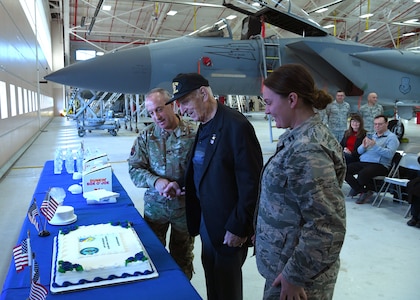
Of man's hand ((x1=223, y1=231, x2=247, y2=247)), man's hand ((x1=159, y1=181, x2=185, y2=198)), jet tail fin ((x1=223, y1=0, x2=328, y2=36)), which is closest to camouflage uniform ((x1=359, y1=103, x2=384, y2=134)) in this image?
jet tail fin ((x1=223, y1=0, x2=328, y2=36))

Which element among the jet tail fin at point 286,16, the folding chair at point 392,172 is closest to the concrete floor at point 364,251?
the folding chair at point 392,172

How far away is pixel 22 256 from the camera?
1.43 meters

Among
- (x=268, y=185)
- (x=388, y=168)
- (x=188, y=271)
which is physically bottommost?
(x=188, y=271)

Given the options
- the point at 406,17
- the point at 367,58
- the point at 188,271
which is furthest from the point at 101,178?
the point at 406,17

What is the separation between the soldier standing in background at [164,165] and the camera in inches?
90.6

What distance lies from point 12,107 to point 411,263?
8287 millimetres

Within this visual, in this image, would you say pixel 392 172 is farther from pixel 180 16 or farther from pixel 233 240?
pixel 180 16

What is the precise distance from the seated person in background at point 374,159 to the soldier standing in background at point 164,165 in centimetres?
344

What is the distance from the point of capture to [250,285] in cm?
276

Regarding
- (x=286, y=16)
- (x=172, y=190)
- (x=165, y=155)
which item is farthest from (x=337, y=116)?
→ (x=172, y=190)

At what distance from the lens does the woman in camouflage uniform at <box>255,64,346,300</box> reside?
1291mm

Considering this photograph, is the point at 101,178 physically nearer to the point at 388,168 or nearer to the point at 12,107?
the point at 388,168

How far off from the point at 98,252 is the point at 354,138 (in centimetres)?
518

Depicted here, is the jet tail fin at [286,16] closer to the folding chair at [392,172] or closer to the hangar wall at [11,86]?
the folding chair at [392,172]
